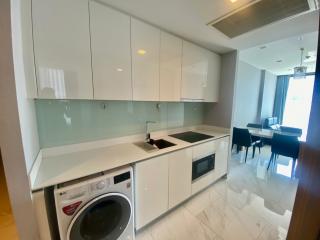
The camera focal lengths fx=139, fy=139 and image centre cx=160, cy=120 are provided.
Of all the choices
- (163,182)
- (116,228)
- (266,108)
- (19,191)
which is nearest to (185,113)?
(163,182)

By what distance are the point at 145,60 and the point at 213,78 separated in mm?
1415

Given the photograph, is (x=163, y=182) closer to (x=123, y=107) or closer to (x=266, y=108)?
(x=123, y=107)

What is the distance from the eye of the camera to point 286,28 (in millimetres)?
1594

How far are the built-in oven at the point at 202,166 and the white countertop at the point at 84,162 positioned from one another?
17.9 inches

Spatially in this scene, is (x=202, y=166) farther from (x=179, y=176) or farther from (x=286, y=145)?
(x=286, y=145)

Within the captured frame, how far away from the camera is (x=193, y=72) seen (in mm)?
2105

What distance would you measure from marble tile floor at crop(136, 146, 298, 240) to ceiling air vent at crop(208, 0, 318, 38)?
7.30ft

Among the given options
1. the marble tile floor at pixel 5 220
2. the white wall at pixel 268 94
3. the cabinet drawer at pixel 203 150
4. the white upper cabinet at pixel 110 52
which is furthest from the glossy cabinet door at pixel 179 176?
the white wall at pixel 268 94

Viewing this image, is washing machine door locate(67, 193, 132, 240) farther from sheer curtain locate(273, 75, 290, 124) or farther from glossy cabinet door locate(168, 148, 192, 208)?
sheer curtain locate(273, 75, 290, 124)

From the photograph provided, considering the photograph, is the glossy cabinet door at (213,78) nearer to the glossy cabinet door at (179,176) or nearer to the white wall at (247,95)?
the glossy cabinet door at (179,176)

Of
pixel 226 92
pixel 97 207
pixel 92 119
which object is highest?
pixel 226 92

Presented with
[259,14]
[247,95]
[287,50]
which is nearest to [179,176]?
[259,14]

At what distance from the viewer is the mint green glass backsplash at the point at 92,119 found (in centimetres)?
133

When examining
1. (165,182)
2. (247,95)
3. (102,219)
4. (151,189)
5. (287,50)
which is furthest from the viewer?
(247,95)
